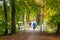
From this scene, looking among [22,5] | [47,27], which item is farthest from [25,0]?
[47,27]

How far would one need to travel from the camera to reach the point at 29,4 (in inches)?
828

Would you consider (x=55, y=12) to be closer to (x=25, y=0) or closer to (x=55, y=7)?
(x=55, y=7)

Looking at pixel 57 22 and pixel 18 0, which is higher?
pixel 18 0

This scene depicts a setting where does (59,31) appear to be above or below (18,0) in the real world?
below

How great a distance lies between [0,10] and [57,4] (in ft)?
18.1

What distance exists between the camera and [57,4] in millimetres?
19969

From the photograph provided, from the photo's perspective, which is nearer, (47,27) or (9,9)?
(9,9)

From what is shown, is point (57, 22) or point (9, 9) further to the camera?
point (57, 22)

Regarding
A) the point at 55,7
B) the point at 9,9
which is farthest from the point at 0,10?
the point at 55,7

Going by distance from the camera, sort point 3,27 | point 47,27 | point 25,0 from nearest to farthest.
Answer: point 3,27
point 25,0
point 47,27

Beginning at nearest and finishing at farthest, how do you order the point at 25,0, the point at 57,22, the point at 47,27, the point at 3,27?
the point at 3,27 < the point at 25,0 < the point at 57,22 < the point at 47,27

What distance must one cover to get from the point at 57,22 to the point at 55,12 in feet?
4.72

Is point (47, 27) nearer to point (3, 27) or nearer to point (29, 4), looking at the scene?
point (29, 4)

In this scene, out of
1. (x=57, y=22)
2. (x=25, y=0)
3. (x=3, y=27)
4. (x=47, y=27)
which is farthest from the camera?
(x=47, y=27)
